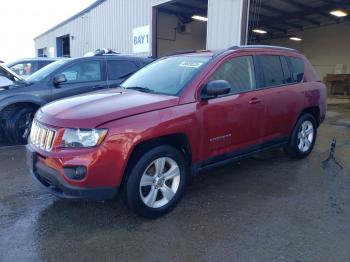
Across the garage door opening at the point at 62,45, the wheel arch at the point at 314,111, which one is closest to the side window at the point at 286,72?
the wheel arch at the point at 314,111

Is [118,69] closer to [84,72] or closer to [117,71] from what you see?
[117,71]

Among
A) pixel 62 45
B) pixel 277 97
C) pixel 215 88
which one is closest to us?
pixel 215 88

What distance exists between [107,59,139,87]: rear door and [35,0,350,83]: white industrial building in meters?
3.43

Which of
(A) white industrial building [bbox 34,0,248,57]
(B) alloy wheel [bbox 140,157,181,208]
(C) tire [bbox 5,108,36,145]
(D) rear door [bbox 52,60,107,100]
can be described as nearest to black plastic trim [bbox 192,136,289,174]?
(B) alloy wheel [bbox 140,157,181,208]

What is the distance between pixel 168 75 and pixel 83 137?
154cm

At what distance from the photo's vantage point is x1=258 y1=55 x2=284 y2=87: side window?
4.52 meters

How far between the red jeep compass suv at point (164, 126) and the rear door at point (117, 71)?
2.48 meters

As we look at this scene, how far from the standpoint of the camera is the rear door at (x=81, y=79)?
6.49m

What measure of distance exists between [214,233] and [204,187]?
1139 mm

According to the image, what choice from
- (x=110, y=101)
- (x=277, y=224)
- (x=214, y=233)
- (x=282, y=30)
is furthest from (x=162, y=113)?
(x=282, y=30)

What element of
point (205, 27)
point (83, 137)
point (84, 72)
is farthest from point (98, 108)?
point (205, 27)

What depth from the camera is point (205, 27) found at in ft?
65.4

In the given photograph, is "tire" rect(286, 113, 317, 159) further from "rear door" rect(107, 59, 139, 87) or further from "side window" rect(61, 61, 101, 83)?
"side window" rect(61, 61, 101, 83)

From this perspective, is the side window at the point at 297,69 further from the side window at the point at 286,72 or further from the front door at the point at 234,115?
the front door at the point at 234,115
